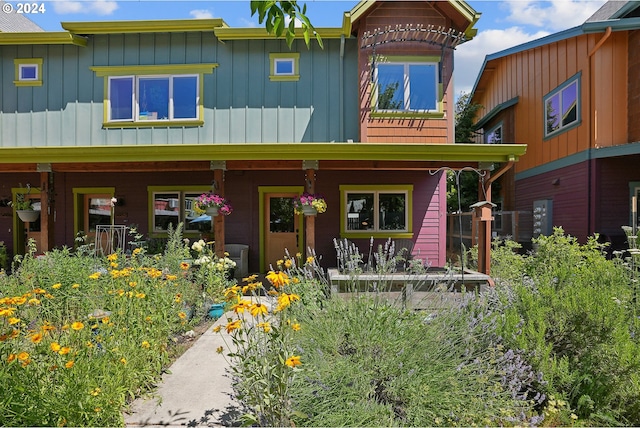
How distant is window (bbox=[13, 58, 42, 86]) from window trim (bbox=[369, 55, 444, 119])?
8075mm

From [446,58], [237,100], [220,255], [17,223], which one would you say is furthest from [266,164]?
[17,223]

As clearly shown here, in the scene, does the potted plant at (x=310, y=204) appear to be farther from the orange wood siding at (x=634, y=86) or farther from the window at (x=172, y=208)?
the orange wood siding at (x=634, y=86)

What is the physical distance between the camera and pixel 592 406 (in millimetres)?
2570

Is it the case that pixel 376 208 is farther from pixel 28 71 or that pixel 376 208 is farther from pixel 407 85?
pixel 28 71

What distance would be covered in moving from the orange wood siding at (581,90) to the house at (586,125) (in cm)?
2

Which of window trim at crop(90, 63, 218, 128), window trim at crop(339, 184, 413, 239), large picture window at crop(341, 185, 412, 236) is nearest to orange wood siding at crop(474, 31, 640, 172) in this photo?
window trim at crop(339, 184, 413, 239)

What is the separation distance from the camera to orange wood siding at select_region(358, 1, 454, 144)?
28.2ft

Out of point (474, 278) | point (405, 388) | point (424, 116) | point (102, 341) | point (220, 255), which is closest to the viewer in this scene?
point (405, 388)

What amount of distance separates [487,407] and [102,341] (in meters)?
2.69

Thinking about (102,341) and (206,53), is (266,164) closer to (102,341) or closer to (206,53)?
(206,53)

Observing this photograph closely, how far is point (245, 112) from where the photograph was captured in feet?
29.9

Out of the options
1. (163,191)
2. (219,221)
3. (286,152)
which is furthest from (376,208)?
(163,191)

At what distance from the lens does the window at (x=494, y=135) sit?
1416 centimetres

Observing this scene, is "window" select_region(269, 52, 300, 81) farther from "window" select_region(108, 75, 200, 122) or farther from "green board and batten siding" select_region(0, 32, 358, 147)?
"window" select_region(108, 75, 200, 122)
